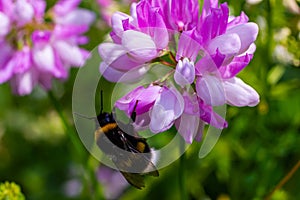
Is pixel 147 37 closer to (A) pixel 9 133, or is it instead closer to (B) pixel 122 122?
(B) pixel 122 122

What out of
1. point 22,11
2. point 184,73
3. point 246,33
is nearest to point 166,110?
point 184,73

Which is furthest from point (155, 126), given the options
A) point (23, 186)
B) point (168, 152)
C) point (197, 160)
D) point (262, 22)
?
point (23, 186)

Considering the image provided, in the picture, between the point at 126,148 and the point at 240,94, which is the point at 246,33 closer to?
the point at 240,94

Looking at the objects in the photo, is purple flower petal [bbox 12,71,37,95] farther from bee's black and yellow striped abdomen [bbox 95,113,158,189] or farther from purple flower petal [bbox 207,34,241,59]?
purple flower petal [bbox 207,34,241,59]

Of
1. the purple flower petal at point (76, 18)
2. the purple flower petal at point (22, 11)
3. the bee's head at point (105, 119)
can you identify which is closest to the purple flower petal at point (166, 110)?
the bee's head at point (105, 119)

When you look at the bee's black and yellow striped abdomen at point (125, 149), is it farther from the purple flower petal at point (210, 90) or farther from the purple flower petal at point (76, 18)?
the purple flower petal at point (76, 18)

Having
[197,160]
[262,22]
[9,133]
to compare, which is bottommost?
[9,133]

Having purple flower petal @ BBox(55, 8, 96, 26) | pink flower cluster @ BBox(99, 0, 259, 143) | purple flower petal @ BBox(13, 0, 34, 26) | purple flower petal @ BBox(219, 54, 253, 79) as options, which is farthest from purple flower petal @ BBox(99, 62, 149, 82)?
purple flower petal @ BBox(55, 8, 96, 26)
